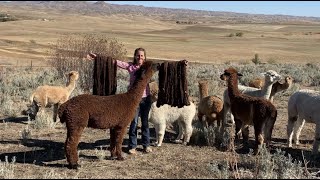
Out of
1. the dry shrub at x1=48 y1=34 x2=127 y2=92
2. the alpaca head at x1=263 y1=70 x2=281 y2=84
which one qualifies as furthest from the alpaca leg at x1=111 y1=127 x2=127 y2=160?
the dry shrub at x1=48 y1=34 x2=127 y2=92

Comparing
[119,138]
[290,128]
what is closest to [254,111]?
[290,128]

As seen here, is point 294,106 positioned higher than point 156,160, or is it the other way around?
point 294,106

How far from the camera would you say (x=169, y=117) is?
30.2 feet

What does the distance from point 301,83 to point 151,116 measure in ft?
40.8

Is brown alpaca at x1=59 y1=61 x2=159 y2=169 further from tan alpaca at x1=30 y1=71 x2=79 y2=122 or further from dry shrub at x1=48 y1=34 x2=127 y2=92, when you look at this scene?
dry shrub at x1=48 y1=34 x2=127 y2=92

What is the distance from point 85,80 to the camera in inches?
675

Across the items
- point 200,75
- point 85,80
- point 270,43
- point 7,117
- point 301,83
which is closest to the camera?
point 7,117

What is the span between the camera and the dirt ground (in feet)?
23.2

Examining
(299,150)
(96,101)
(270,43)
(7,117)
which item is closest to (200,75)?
(7,117)

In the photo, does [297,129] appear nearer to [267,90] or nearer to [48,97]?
[267,90]

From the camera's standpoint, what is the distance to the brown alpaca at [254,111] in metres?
8.33

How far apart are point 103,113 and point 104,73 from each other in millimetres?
1431

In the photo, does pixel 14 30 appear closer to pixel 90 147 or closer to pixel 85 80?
pixel 85 80

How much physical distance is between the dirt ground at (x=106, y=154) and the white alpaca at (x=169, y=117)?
0.80ft
